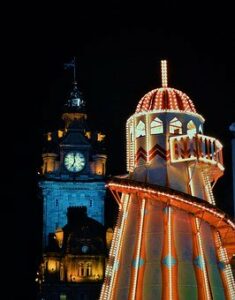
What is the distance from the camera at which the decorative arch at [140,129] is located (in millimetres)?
38219

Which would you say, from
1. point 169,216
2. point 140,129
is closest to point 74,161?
point 140,129

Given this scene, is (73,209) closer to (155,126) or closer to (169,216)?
(155,126)

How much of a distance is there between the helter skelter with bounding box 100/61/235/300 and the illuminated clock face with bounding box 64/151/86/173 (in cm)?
5875

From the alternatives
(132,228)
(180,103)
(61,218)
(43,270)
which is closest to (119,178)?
(132,228)

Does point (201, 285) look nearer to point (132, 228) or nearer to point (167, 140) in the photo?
point (132, 228)

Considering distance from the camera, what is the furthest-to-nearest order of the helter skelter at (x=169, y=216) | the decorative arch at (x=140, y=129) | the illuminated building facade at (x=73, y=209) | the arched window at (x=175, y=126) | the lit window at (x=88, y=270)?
the lit window at (x=88, y=270) → the illuminated building facade at (x=73, y=209) → the decorative arch at (x=140, y=129) → the arched window at (x=175, y=126) → the helter skelter at (x=169, y=216)

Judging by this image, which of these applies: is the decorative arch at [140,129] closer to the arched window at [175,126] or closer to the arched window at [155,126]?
the arched window at [155,126]

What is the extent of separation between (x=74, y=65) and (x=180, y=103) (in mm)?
60662

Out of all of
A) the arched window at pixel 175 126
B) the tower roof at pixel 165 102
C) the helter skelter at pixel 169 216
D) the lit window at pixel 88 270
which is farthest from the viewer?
the lit window at pixel 88 270

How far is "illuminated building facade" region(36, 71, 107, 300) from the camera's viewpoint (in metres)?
87.6

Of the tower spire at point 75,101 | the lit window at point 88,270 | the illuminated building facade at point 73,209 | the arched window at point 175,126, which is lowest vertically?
the arched window at point 175,126

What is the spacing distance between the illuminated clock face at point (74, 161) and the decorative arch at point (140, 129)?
59.3m

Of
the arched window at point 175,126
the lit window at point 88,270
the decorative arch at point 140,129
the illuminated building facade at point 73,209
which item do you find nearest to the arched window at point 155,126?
the decorative arch at point 140,129

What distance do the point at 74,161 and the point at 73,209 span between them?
21.9ft
